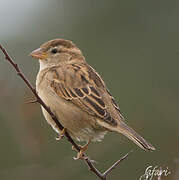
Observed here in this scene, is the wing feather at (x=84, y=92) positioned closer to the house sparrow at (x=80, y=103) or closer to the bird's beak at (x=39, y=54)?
the house sparrow at (x=80, y=103)

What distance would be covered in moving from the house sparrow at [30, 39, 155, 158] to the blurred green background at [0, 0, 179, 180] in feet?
1.83

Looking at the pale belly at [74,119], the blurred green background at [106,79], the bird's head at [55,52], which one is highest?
the bird's head at [55,52]

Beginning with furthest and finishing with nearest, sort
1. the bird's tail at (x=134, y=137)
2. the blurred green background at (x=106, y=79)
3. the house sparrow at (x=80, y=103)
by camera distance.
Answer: the blurred green background at (x=106, y=79)
the house sparrow at (x=80, y=103)
the bird's tail at (x=134, y=137)

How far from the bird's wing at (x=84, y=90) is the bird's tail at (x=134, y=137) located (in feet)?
0.29

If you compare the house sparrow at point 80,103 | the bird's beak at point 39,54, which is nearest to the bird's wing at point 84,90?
the house sparrow at point 80,103

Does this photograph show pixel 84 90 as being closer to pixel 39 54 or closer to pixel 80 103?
pixel 80 103

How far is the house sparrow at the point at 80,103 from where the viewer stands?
5320 millimetres

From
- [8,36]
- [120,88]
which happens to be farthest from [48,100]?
[8,36]

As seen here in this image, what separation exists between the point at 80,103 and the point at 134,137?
0.77 meters

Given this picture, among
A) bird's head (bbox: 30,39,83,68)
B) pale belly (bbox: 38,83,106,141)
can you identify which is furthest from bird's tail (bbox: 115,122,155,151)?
bird's head (bbox: 30,39,83,68)

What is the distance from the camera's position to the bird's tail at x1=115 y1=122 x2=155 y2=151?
4855mm

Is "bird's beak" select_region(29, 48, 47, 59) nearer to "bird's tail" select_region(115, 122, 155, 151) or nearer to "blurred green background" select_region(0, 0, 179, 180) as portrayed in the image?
"blurred green background" select_region(0, 0, 179, 180)

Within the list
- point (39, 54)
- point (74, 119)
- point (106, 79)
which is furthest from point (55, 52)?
point (106, 79)

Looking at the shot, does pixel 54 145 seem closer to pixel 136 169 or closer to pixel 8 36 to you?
pixel 136 169
